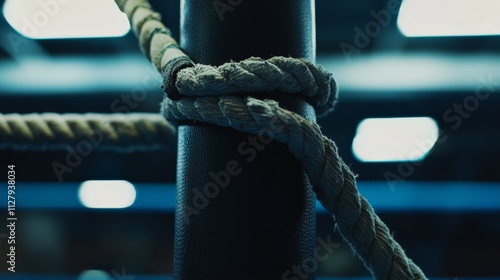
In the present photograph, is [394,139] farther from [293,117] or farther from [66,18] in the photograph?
[293,117]

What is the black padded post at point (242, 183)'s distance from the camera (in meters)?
0.33

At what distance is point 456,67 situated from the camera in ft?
8.02

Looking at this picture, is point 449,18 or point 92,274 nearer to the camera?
point 449,18

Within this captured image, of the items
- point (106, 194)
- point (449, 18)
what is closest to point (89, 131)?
point (449, 18)

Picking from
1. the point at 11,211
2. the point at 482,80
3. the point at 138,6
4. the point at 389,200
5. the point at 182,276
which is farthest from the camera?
the point at 389,200

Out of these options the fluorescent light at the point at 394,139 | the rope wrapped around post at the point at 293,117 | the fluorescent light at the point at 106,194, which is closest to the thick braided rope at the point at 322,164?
the rope wrapped around post at the point at 293,117

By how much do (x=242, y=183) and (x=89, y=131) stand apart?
0.82 feet

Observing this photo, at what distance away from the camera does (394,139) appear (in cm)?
298

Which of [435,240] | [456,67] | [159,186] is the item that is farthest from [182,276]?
[435,240]

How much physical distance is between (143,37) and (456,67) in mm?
2259

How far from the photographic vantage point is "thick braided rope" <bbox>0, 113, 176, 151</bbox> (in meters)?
0.53

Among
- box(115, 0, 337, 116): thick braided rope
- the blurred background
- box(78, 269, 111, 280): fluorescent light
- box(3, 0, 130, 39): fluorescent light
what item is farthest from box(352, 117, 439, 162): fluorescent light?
box(115, 0, 337, 116): thick braided rope

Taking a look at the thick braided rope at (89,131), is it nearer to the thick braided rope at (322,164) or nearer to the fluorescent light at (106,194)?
the thick braided rope at (322,164)

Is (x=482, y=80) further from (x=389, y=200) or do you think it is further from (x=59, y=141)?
(x=59, y=141)
